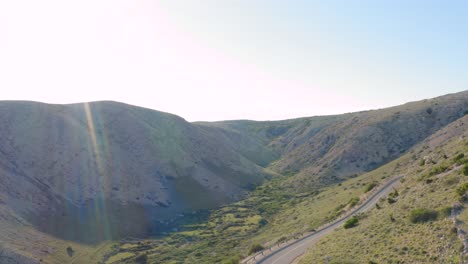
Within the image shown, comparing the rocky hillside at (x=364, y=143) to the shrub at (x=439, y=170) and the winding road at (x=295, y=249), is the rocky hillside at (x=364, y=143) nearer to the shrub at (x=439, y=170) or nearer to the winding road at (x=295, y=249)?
the winding road at (x=295, y=249)

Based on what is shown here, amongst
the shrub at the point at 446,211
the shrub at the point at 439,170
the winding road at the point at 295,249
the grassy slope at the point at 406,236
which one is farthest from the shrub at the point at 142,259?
the shrub at the point at 446,211

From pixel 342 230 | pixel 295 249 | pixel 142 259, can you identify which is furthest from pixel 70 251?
pixel 342 230

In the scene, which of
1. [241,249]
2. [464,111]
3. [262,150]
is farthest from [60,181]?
[464,111]

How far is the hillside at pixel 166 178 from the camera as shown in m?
54.7

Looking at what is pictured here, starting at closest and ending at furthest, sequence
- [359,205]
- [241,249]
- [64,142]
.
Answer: [359,205] < [241,249] < [64,142]

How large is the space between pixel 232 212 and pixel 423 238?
58.6 meters

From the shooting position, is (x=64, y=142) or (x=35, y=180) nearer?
(x=35, y=180)

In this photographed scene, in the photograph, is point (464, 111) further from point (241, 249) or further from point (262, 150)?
point (241, 249)

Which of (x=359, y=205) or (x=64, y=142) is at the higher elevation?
(x=64, y=142)

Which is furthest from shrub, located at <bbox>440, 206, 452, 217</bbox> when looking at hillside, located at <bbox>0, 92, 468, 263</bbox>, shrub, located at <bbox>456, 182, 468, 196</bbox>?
hillside, located at <bbox>0, 92, 468, 263</bbox>

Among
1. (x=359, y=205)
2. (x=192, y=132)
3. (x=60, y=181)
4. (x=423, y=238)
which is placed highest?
(x=192, y=132)

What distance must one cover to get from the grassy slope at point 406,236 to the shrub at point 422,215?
332 mm

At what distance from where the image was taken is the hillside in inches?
2155

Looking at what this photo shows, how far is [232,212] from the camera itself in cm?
7538
